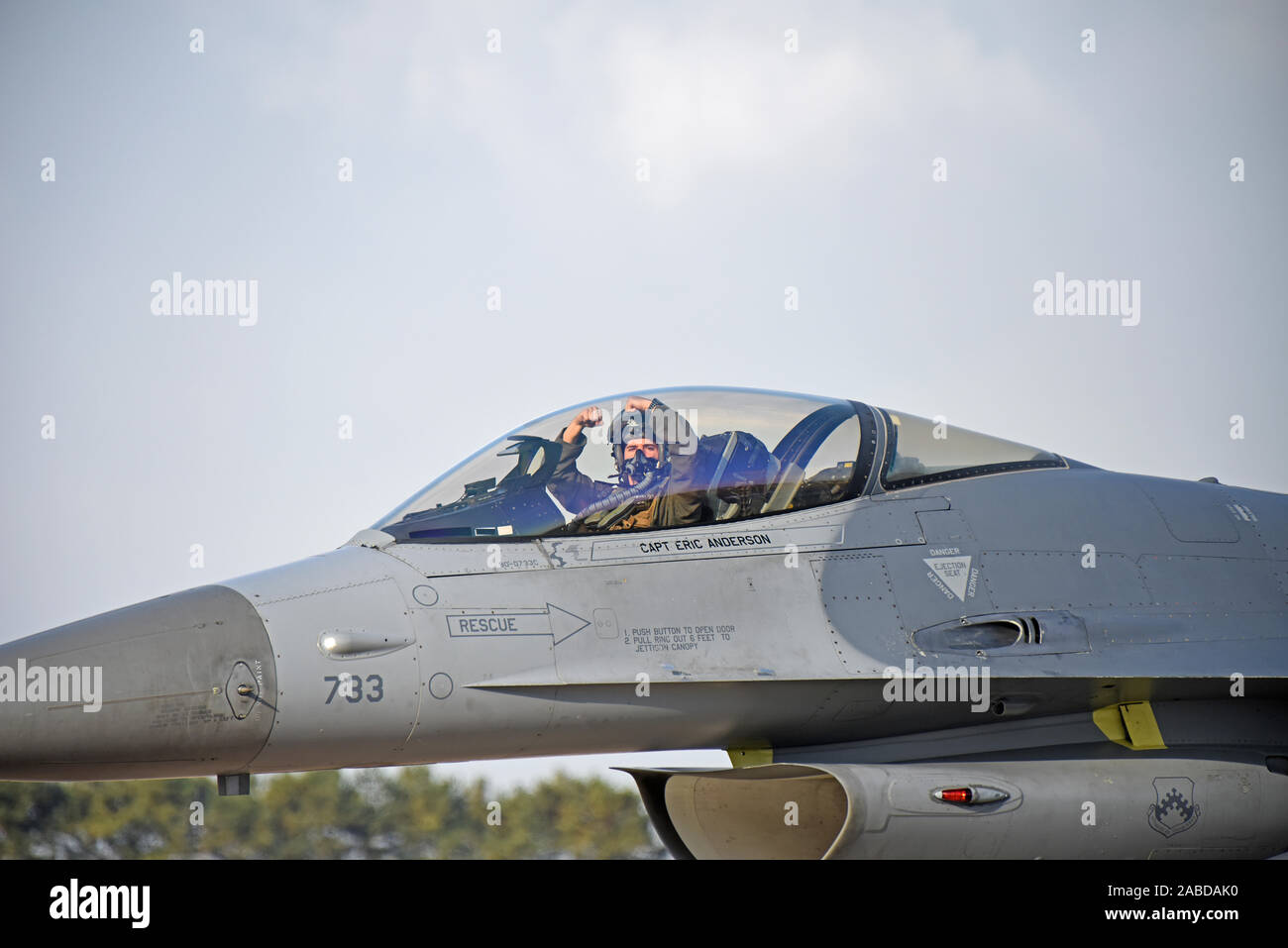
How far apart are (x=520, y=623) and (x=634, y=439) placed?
3.88 ft

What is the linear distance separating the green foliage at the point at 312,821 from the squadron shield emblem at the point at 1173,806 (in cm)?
2181

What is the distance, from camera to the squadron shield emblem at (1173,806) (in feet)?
18.6

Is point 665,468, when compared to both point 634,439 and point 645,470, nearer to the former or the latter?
point 645,470

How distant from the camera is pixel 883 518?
6020 millimetres

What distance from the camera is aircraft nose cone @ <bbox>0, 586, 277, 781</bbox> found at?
14.2 feet

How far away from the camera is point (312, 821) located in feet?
89.0

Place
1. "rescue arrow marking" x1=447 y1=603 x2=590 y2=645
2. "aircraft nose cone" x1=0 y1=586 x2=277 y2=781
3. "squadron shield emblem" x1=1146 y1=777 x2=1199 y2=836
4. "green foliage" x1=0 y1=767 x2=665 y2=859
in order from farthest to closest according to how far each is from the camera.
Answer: "green foliage" x1=0 y1=767 x2=665 y2=859
"squadron shield emblem" x1=1146 y1=777 x2=1199 y2=836
"rescue arrow marking" x1=447 y1=603 x2=590 y2=645
"aircraft nose cone" x1=0 y1=586 x2=277 y2=781

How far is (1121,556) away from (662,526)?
2.54 meters

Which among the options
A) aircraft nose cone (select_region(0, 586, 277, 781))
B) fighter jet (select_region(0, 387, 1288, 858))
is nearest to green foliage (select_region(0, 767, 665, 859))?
fighter jet (select_region(0, 387, 1288, 858))

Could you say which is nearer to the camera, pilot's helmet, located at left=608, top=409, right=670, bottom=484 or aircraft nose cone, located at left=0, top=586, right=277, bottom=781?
aircraft nose cone, located at left=0, top=586, right=277, bottom=781

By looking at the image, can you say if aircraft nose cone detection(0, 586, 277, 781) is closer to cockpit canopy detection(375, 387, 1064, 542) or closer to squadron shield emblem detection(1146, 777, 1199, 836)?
cockpit canopy detection(375, 387, 1064, 542)

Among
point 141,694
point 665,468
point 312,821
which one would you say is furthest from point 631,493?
point 312,821

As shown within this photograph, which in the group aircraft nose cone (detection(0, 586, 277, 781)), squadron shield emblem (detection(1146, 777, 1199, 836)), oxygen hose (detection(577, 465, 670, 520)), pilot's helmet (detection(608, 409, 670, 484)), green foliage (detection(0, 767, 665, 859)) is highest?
pilot's helmet (detection(608, 409, 670, 484))
